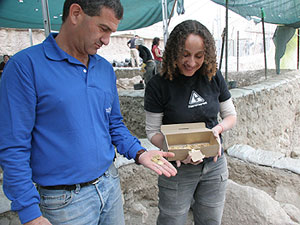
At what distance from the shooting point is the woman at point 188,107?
1405 millimetres

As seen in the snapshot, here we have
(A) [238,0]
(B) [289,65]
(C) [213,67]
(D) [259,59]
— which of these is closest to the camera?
(C) [213,67]

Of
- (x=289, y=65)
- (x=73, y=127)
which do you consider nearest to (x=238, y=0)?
(x=289, y=65)

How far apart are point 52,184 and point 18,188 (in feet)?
0.46

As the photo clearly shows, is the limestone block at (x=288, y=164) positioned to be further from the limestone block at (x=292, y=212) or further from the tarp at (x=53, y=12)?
the tarp at (x=53, y=12)

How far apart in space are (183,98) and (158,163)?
17.7 inches

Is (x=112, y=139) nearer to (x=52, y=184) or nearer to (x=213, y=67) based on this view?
(x=52, y=184)

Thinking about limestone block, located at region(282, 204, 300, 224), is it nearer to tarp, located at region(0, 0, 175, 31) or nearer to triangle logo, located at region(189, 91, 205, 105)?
triangle logo, located at region(189, 91, 205, 105)

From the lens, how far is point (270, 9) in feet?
20.4

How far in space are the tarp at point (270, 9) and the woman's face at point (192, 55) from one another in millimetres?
4732

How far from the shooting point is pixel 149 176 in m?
2.74

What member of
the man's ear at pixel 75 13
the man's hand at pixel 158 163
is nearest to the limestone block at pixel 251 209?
the man's hand at pixel 158 163

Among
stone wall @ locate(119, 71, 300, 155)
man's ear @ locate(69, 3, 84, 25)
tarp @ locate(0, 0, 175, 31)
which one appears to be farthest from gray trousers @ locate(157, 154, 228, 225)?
tarp @ locate(0, 0, 175, 31)

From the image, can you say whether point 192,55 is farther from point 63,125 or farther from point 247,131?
point 247,131

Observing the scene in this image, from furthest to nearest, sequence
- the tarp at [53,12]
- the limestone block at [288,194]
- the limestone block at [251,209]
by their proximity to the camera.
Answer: the tarp at [53,12] → the limestone block at [288,194] → the limestone block at [251,209]
